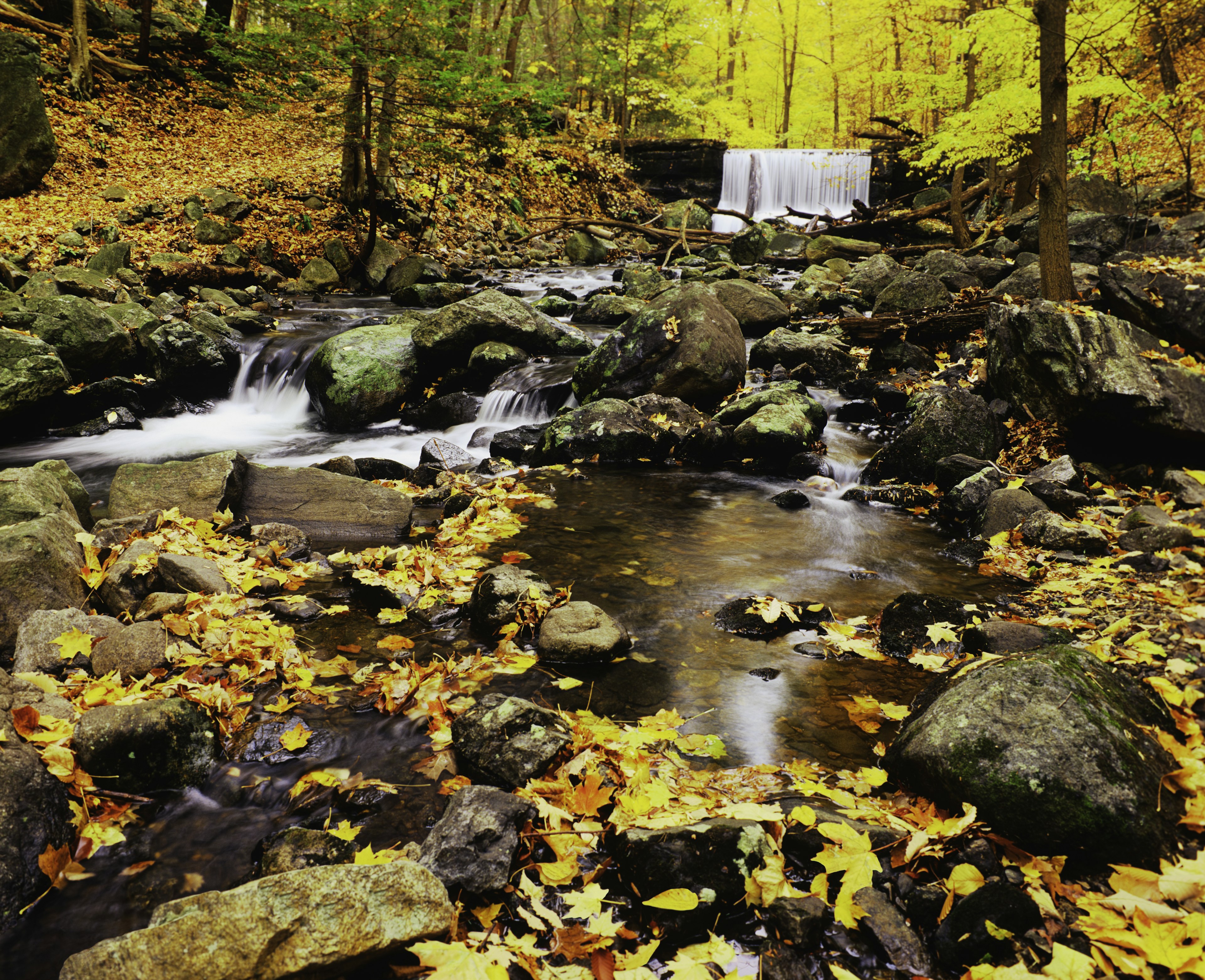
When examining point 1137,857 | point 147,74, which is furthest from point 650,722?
point 147,74

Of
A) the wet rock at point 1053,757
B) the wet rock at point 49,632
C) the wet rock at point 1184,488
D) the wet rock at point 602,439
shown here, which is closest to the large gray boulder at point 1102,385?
the wet rock at point 1184,488

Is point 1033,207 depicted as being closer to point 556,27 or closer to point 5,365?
point 5,365

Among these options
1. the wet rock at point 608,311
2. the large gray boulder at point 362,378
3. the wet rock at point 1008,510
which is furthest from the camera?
the wet rock at point 608,311

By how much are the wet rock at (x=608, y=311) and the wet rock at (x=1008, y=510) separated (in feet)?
28.8

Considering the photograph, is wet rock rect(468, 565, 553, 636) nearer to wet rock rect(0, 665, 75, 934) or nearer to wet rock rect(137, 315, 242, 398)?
wet rock rect(0, 665, 75, 934)

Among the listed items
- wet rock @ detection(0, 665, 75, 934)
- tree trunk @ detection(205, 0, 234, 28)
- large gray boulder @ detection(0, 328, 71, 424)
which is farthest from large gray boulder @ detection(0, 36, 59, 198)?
wet rock @ detection(0, 665, 75, 934)

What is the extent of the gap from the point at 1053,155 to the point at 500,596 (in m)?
8.34

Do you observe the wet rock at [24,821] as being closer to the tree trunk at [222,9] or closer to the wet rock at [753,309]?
the wet rock at [753,309]

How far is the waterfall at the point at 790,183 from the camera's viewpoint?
86.4ft

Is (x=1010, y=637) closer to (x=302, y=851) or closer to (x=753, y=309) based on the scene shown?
(x=302, y=851)

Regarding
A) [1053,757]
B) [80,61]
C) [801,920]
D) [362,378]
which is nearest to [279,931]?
[801,920]

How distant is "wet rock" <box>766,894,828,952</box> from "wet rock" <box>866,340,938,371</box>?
9.42 metres

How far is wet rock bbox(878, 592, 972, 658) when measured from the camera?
14.9 ft

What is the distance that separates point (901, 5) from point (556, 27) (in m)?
19.6
